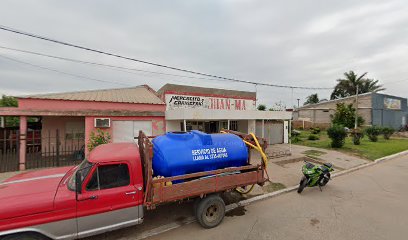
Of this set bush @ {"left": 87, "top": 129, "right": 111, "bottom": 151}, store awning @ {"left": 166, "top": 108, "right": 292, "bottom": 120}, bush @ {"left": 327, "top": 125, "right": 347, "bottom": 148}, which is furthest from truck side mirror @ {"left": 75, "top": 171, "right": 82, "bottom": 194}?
bush @ {"left": 327, "top": 125, "right": 347, "bottom": 148}

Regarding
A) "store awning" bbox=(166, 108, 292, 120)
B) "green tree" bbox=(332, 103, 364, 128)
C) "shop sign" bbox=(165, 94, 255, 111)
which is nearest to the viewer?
"store awning" bbox=(166, 108, 292, 120)

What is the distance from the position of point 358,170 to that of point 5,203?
13.2 metres

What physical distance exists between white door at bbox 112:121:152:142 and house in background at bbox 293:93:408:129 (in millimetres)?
31177

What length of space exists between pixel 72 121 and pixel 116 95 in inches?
125

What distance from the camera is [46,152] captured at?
11672 mm

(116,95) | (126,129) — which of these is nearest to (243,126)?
(126,129)

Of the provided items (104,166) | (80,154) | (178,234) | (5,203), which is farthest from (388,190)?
(80,154)

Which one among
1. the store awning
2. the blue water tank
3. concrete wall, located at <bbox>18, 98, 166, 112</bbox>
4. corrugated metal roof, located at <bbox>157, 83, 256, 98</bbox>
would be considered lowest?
the blue water tank

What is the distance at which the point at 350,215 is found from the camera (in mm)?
5473

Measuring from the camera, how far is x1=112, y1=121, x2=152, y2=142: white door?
39.1 feet

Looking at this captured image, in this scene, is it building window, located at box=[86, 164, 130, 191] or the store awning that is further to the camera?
the store awning

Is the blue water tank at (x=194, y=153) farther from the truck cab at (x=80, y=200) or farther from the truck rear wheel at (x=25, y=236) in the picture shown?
the truck rear wheel at (x=25, y=236)

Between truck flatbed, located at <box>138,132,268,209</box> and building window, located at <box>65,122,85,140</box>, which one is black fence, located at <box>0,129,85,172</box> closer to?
building window, located at <box>65,122,85,140</box>

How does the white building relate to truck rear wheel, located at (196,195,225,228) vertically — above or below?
above
